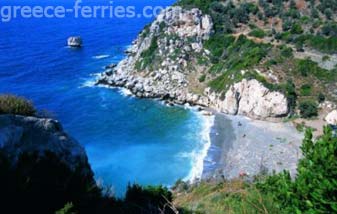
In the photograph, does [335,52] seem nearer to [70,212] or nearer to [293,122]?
[293,122]

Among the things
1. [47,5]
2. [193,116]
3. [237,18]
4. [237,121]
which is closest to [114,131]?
[193,116]

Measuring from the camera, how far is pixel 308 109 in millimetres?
50750

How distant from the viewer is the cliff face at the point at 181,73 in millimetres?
53188

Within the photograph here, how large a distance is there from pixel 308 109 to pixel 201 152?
45.3 feet

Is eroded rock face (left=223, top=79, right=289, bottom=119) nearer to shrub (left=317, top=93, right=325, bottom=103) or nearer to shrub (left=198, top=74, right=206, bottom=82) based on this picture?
shrub (left=317, top=93, right=325, bottom=103)

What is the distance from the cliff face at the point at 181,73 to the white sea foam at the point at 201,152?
3.68 meters

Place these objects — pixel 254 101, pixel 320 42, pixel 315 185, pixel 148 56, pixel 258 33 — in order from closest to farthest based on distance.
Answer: pixel 315 185 < pixel 254 101 < pixel 320 42 < pixel 258 33 < pixel 148 56

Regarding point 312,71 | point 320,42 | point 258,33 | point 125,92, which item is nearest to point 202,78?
point 125,92

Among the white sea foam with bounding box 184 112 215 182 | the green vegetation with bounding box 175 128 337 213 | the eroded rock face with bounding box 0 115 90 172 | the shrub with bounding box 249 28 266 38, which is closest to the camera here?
the green vegetation with bounding box 175 128 337 213

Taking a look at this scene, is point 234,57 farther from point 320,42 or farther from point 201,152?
point 201,152

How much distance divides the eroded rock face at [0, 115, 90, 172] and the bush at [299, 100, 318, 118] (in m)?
39.6

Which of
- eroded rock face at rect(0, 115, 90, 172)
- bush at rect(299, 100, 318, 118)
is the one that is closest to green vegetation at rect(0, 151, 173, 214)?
eroded rock face at rect(0, 115, 90, 172)

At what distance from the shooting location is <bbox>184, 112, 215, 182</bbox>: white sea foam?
3978cm

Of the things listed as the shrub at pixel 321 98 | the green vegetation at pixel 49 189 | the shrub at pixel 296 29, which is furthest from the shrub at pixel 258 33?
the green vegetation at pixel 49 189
